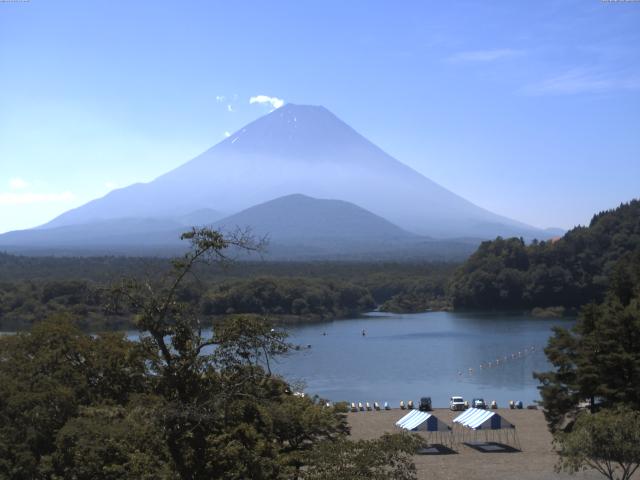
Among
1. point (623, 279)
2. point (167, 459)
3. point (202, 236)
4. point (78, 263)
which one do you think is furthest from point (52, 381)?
point (78, 263)

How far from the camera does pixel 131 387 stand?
33.8 feet

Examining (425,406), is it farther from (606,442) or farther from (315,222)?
(315,222)

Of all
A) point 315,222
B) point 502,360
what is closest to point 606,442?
point 502,360

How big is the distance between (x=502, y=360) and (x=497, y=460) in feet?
61.2

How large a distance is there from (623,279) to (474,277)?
3574 centimetres

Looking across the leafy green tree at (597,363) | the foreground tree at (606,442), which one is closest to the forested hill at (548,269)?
the leafy green tree at (597,363)

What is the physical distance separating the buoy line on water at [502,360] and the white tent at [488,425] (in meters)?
12.7

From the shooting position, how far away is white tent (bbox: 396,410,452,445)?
1649 centimetres

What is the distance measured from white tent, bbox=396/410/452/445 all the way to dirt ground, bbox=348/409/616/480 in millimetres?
432

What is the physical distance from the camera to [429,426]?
1648 cm

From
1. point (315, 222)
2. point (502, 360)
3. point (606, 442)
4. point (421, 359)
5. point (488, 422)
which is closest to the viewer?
point (606, 442)

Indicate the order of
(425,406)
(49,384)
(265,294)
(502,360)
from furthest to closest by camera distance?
(265,294)
(502,360)
(425,406)
(49,384)

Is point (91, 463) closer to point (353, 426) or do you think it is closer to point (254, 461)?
point (254, 461)

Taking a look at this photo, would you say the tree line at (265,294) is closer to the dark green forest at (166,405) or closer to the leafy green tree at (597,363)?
the leafy green tree at (597,363)
